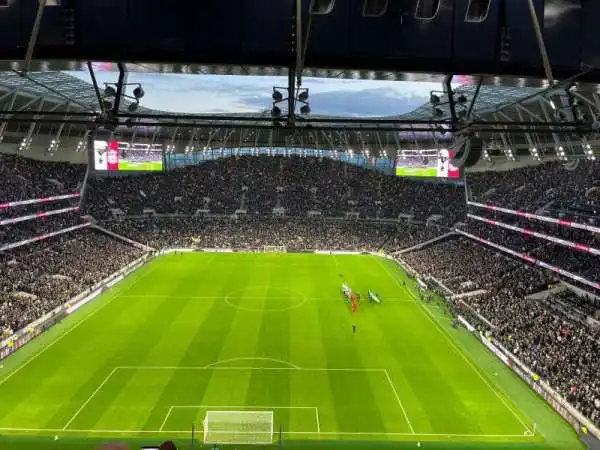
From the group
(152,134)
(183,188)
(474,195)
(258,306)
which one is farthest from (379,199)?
(258,306)

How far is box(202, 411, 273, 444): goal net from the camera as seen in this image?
20266 mm

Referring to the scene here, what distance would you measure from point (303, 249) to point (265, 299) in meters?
25.5

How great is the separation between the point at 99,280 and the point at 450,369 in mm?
30916

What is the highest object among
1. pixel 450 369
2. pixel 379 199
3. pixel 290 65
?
pixel 290 65

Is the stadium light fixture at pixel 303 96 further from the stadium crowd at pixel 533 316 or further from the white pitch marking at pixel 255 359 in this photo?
A: the white pitch marking at pixel 255 359

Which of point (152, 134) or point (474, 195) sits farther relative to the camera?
point (152, 134)

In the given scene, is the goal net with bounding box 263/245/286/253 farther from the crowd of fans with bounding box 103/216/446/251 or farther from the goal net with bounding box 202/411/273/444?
the goal net with bounding box 202/411/273/444

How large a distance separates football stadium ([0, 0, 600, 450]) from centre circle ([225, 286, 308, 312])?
0.35 m

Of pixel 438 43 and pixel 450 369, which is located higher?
pixel 438 43

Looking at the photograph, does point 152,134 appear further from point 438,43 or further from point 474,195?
point 438,43

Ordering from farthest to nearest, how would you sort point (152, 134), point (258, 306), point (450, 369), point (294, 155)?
point (294, 155)
point (152, 134)
point (258, 306)
point (450, 369)

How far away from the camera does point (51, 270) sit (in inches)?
A: 1767

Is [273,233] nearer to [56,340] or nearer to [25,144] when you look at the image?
[25,144]

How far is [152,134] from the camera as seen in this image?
80500 mm
